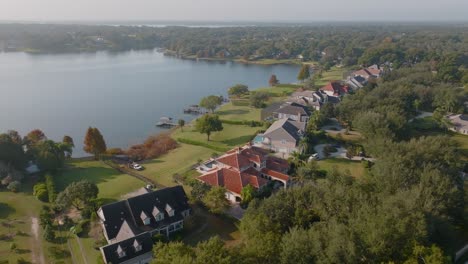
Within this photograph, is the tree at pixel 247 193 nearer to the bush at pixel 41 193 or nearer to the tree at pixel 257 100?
the bush at pixel 41 193

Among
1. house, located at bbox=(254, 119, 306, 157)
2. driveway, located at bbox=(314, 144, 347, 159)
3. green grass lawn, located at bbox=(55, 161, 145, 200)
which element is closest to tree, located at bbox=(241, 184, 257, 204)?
green grass lawn, located at bbox=(55, 161, 145, 200)

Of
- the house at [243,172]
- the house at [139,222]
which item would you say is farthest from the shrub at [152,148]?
the house at [139,222]

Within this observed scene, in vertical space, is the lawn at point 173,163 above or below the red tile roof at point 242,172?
below

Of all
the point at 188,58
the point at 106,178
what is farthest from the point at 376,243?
the point at 188,58

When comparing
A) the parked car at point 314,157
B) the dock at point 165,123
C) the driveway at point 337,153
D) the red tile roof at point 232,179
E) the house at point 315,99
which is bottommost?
the dock at point 165,123

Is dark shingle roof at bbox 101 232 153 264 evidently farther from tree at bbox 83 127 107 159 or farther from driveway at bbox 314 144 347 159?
driveway at bbox 314 144 347 159

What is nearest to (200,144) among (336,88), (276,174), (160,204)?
(276,174)
